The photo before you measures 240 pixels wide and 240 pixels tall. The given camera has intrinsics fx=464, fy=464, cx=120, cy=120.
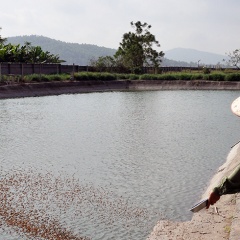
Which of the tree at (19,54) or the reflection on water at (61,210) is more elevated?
the tree at (19,54)

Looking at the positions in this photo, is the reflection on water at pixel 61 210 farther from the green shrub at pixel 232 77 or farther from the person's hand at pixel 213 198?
the green shrub at pixel 232 77

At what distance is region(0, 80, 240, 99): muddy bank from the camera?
32562 mm

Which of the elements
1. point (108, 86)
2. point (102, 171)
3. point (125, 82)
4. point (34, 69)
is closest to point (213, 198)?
point (102, 171)

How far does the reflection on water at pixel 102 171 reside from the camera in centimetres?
637

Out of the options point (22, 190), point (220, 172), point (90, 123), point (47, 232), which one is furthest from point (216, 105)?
point (47, 232)

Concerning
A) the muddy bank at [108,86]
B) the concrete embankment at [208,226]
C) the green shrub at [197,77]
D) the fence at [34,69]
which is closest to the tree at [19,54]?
the fence at [34,69]

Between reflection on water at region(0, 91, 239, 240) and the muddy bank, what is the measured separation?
13.9 metres

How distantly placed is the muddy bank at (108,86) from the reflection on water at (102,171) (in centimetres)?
1393

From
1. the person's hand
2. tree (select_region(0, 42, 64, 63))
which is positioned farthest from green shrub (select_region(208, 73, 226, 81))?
the person's hand

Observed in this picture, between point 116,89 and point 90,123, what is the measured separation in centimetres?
2459

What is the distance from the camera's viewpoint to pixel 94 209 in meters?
6.91

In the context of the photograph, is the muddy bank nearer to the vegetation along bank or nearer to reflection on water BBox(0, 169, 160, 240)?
the vegetation along bank

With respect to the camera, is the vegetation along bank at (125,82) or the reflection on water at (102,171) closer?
the reflection on water at (102,171)

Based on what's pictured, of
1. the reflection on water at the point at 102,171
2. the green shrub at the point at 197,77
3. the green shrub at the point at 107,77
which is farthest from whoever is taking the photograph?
the green shrub at the point at 197,77
